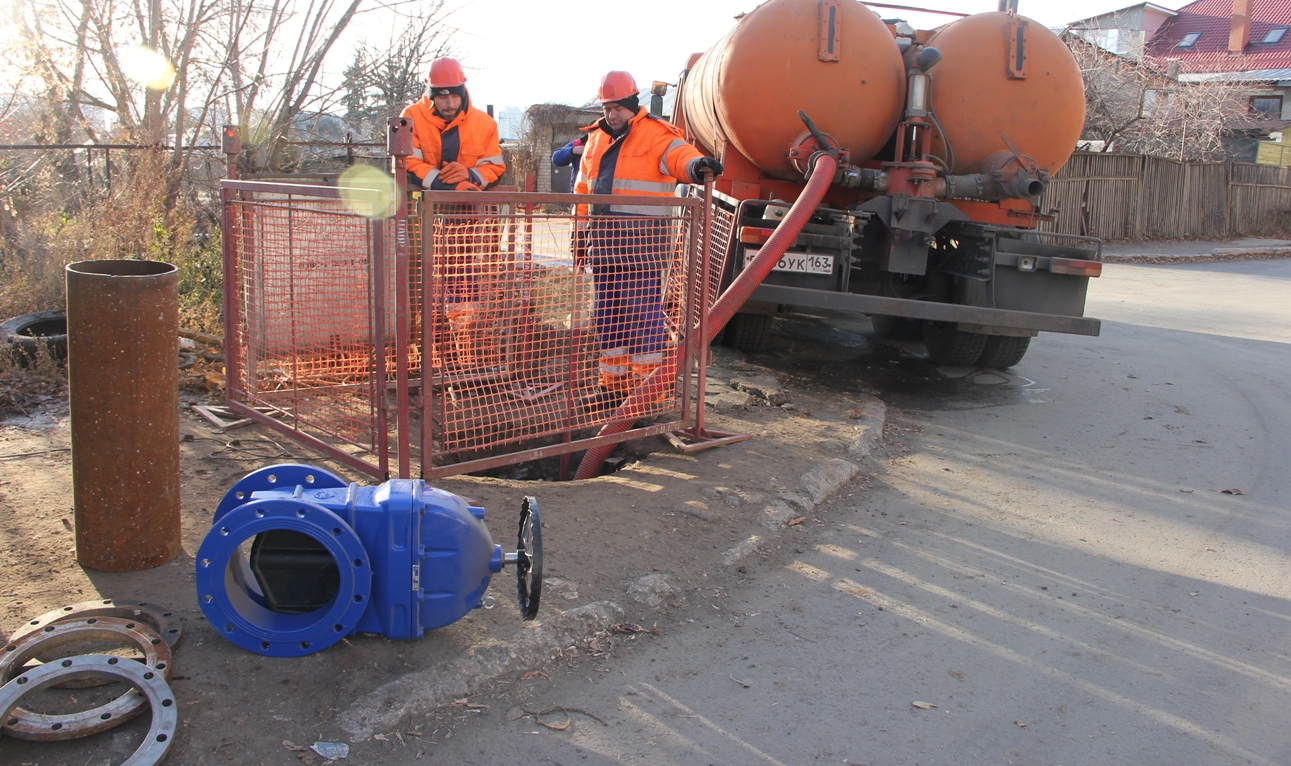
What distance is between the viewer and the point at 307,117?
11.6 metres

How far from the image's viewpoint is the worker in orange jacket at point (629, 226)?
17.2ft

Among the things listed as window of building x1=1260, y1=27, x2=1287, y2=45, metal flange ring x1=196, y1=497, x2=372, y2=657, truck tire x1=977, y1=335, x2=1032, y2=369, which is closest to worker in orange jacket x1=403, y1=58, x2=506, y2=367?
metal flange ring x1=196, y1=497, x2=372, y2=657

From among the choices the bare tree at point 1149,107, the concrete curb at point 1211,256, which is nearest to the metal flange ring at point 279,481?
the concrete curb at point 1211,256

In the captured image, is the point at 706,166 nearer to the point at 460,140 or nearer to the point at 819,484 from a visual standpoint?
the point at 819,484

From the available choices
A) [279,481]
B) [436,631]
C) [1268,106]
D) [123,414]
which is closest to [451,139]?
[123,414]

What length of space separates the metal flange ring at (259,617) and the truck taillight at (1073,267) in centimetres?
590

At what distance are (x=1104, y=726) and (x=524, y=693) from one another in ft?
6.06

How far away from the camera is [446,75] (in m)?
6.64

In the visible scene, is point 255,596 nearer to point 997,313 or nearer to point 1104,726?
point 1104,726

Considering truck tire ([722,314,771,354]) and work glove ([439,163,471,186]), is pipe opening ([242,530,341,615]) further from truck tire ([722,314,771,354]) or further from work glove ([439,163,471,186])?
truck tire ([722,314,771,354])

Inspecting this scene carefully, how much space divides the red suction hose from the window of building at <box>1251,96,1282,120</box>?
36618 millimetres

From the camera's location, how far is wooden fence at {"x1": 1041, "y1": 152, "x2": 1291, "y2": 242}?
72.1 ft

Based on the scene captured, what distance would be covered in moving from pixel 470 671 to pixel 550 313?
88.3 inches

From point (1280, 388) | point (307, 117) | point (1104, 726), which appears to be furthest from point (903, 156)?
point (307, 117)
